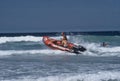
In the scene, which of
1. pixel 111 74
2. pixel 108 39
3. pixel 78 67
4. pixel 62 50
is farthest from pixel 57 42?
pixel 108 39

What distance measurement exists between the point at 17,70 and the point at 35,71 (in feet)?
3.25

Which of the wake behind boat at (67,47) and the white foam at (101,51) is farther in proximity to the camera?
the white foam at (101,51)

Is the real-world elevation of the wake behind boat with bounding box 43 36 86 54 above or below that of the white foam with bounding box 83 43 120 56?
above

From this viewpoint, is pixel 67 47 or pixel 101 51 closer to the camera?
pixel 67 47

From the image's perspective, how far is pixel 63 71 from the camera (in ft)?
52.7

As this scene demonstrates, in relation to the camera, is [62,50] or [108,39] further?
[108,39]

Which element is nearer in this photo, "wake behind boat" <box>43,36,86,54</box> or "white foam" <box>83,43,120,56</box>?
"wake behind boat" <box>43,36,86,54</box>

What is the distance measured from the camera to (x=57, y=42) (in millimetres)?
27406

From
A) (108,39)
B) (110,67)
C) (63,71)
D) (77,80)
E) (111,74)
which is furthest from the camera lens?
(108,39)

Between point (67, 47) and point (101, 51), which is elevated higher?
point (67, 47)

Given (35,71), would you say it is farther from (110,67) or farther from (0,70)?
(110,67)

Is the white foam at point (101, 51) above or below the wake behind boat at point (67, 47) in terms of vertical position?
below

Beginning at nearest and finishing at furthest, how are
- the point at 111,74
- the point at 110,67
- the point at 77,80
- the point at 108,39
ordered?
the point at 77,80 → the point at 111,74 → the point at 110,67 → the point at 108,39

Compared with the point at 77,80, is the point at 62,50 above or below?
below
